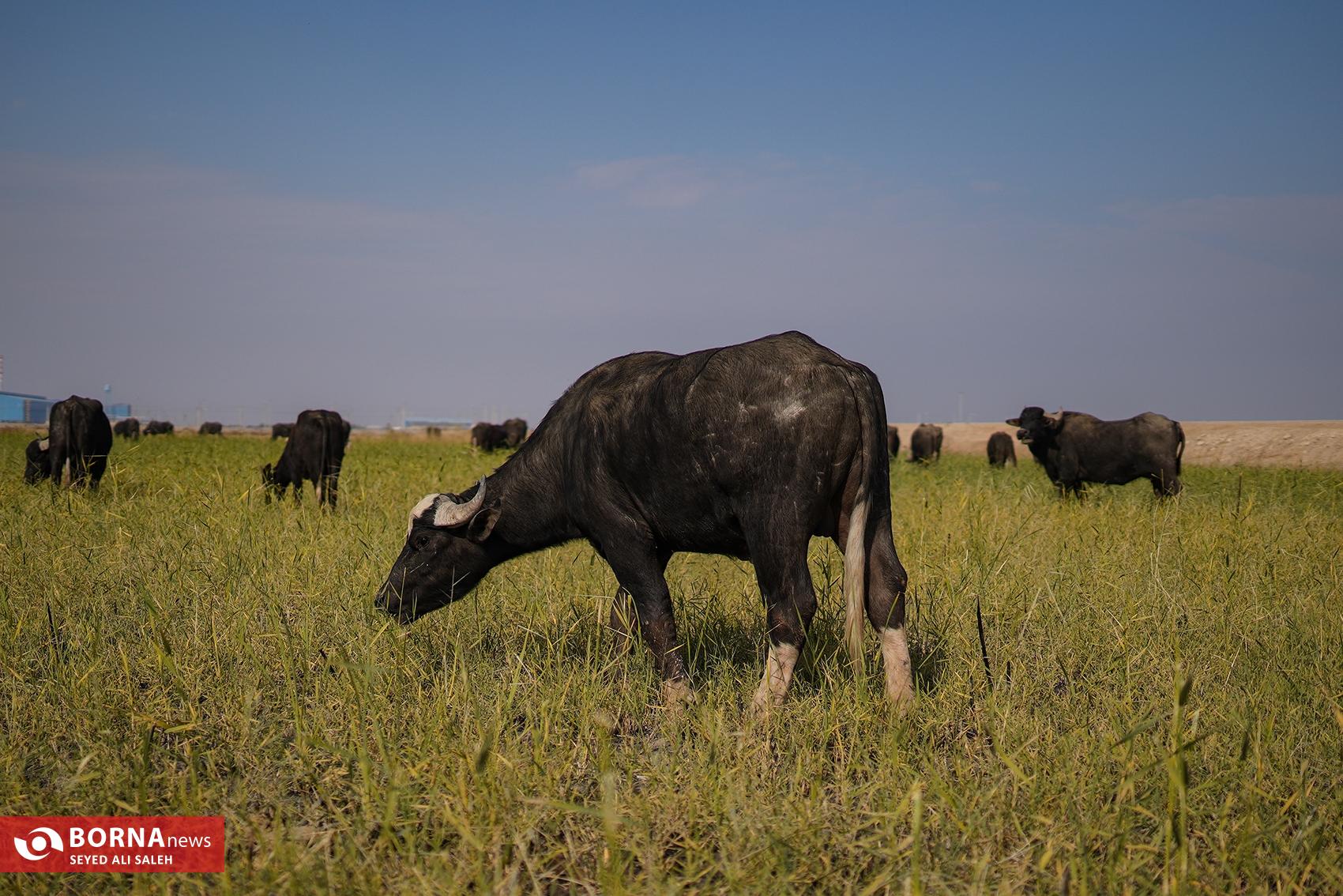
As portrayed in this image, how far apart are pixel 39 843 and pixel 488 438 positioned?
3488 cm

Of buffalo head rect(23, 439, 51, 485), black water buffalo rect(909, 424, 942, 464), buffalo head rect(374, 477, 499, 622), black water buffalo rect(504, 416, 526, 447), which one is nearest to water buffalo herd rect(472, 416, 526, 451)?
black water buffalo rect(504, 416, 526, 447)

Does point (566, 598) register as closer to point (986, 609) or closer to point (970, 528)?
point (986, 609)

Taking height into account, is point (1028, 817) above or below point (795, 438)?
below

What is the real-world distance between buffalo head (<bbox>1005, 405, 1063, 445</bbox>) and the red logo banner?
52.7 ft

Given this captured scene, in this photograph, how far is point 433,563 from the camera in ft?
17.9

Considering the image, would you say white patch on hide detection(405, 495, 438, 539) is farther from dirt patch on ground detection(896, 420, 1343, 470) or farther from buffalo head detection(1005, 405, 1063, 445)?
dirt patch on ground detection(896, 420, 1343, 470)

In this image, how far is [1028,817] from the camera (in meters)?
3.09

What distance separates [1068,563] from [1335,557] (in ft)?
7.75

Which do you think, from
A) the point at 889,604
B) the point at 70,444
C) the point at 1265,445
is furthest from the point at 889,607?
the point at 1265,445

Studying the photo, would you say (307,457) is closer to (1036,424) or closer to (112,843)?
(112,843)

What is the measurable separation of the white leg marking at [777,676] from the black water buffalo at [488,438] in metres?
32.8

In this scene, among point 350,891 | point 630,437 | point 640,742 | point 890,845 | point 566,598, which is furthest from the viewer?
point 566,598

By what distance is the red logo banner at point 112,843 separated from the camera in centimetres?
293

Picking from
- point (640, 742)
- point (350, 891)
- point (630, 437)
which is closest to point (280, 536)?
point (630, 437)
